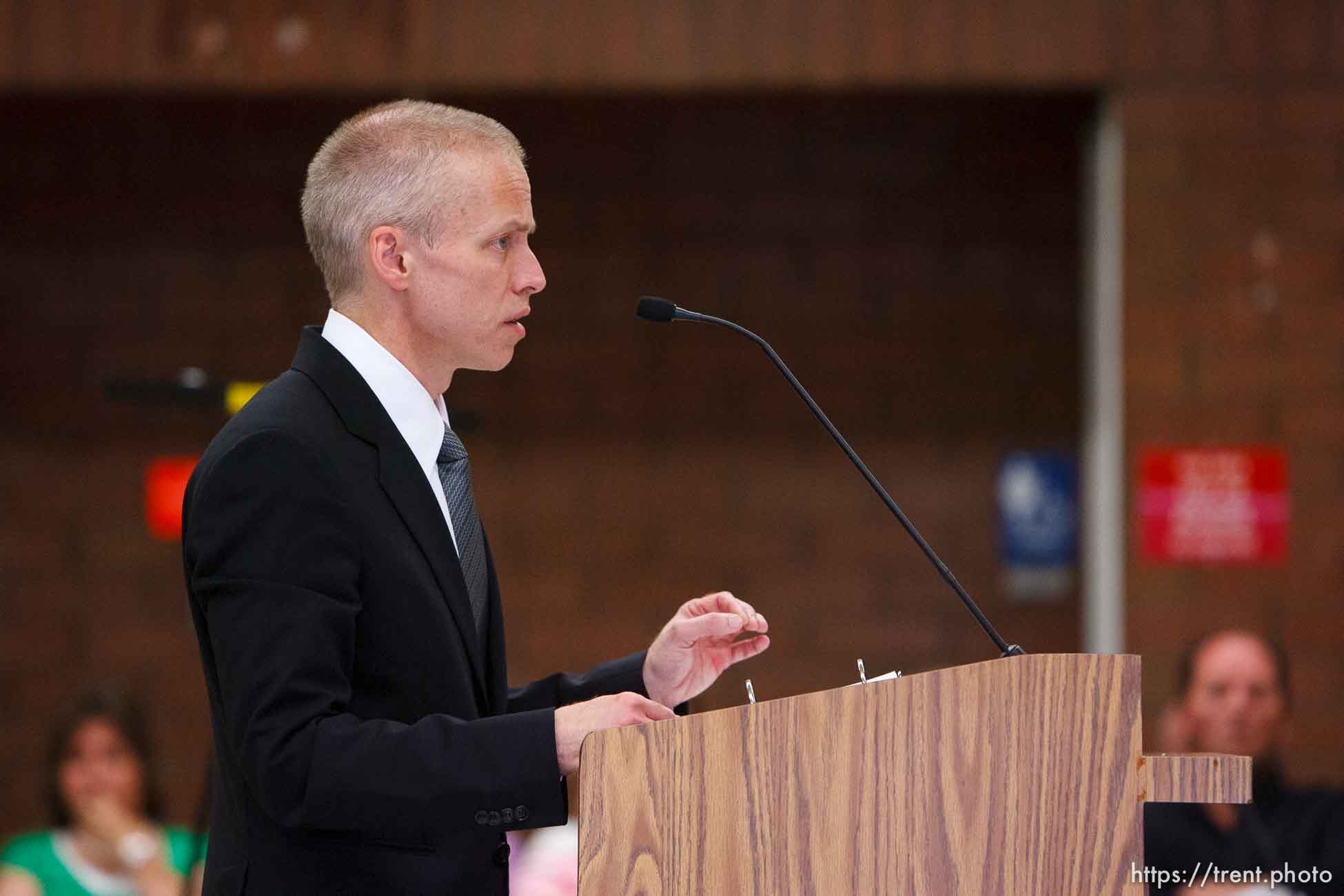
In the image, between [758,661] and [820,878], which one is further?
[758,661]

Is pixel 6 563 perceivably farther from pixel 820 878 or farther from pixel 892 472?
pixel 820 878

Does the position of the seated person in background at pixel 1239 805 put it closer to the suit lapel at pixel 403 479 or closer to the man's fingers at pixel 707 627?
the man's fingers at pixel 707 627

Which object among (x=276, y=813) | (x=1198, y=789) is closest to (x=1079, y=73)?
(x=1198, y=789)

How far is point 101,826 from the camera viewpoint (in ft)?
12.0

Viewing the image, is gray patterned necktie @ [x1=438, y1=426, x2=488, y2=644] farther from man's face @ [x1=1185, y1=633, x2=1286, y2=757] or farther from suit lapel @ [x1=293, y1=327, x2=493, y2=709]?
man's face @ [x1=1185, y1=633, x2=1286, y2=757]

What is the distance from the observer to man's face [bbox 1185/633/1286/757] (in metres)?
3.45

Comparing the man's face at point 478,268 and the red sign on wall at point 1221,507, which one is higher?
the red sign on wall at point 1221,507

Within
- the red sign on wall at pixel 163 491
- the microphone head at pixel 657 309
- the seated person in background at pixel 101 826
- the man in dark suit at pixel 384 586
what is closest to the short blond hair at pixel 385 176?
the man in dark suit at pixel 384 586

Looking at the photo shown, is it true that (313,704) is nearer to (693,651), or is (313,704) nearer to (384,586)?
(384,586)

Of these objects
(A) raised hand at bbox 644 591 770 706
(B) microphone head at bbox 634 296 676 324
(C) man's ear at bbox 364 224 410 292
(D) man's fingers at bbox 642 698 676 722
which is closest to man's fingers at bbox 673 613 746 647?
(A) raised hand at bbox 644 591 770 706

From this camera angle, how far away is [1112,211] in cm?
461

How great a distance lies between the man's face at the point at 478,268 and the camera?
60.3 inches

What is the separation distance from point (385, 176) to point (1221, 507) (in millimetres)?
3485

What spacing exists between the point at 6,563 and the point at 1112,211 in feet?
11.7
